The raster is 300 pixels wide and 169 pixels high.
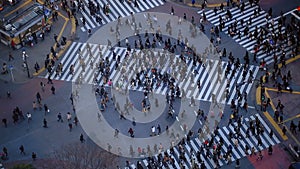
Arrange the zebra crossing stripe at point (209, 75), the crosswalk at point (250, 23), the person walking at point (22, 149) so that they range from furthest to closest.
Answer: the crosswalk at point (250, 23) < the zebra crossing stripe at point (209, 75) < the person walking at point (22, 149)

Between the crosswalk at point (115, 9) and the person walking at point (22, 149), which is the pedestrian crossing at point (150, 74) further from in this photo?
the person walking at point (22, 149)

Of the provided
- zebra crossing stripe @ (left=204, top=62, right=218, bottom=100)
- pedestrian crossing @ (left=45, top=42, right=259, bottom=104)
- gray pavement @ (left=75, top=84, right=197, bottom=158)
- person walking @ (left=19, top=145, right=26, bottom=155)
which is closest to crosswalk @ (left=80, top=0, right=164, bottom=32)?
pedestrian crossing @ (left=45, top=42, right=259, bottom=104)

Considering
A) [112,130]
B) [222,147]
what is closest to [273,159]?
[222,147]

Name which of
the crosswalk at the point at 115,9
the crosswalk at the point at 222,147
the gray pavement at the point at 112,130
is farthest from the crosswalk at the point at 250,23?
the gray pavement at the point at 112,130

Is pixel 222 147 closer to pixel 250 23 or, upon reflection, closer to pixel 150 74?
pixel 150 74

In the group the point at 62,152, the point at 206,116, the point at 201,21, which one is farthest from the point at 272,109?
the point at 62,152

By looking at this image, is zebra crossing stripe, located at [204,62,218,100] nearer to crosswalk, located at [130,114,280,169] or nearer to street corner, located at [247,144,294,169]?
crosswalk, located at [130,114,280,169]
